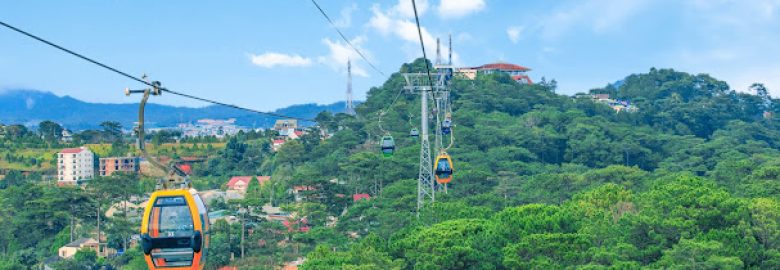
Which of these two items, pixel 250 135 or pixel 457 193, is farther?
pixel 250 135

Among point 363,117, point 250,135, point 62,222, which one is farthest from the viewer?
point 250,135

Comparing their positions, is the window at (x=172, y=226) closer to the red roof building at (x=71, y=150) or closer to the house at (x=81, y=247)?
the house at (x=81, y=247)

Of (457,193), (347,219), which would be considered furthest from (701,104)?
(347,219)

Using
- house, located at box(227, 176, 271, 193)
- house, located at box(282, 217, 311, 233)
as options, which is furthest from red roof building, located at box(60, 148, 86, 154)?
house, located at box(282, 217, 311, 233)

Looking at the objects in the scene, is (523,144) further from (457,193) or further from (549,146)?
(457,193)

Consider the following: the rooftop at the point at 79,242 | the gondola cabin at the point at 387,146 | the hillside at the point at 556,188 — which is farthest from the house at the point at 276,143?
the gondola cabin at the point at 387,146

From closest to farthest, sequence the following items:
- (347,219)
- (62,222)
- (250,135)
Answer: (347,219)
(62,222)
(250,135)
